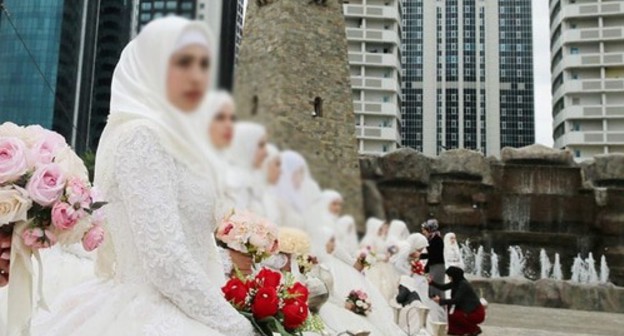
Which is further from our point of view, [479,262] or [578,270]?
[479,262]

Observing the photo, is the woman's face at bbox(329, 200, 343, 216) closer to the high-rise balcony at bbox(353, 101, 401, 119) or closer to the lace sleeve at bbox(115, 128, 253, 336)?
the lace sleeve at bbox(115, 128, 253, 336)

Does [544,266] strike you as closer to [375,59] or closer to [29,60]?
[375,59]

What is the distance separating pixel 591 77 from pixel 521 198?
17256mm

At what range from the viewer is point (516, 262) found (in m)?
11.6

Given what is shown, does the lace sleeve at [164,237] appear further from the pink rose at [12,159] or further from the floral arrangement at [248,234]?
the floral arrangement at [248,234]

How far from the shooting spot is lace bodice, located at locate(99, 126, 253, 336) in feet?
3.83

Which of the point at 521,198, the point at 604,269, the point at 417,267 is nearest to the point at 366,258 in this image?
the point at 417,267

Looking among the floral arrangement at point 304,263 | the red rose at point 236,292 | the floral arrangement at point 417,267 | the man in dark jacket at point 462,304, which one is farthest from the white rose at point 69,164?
the man in dark jacket at point 462,304

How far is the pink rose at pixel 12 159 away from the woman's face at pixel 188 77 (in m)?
0.37

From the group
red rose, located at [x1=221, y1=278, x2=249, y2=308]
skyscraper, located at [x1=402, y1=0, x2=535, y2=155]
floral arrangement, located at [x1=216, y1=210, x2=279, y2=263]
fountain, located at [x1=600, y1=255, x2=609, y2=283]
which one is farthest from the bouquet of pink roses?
fountain, located at [x1=600, y1=255, x2=609, y2=283]

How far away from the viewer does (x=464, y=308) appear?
4480 mm

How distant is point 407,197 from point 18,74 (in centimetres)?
755

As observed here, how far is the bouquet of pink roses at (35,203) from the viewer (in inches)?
45.9

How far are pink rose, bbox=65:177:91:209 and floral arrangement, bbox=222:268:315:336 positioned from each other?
0.31 meters
